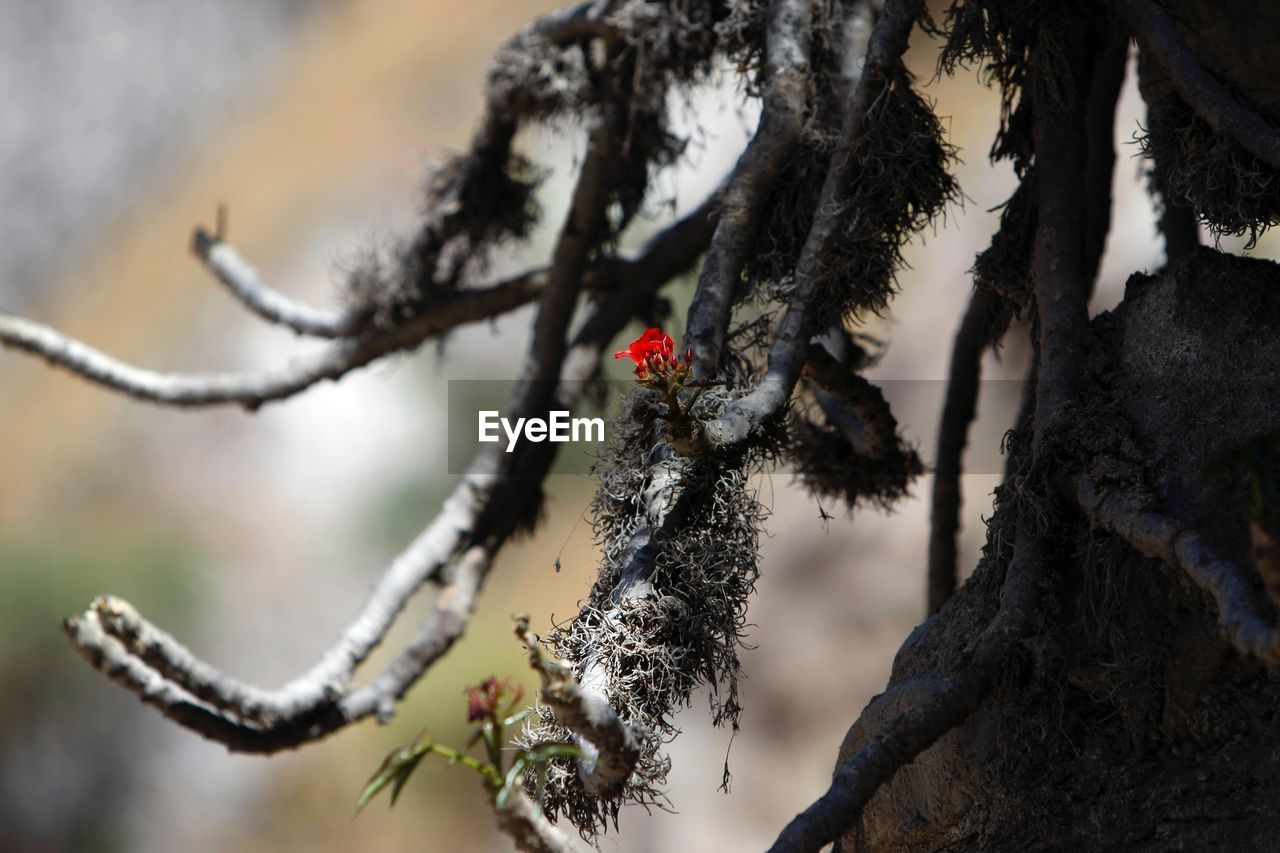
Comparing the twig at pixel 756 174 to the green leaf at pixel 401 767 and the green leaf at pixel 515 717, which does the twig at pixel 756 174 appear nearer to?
the green leaf at pixel 515 717

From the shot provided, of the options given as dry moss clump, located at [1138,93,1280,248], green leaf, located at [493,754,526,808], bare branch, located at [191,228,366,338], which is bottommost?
green leaf, located at [493,754,526,808]

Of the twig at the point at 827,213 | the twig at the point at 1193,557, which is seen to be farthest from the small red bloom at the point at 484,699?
the twig at the point at 1193,557

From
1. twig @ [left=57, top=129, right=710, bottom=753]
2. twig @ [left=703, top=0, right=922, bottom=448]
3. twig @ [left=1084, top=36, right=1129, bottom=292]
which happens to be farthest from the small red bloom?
twig @ [left=1084, top=36, right=1129, bottom=292]

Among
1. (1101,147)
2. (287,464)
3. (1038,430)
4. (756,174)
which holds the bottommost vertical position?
(1038,430)

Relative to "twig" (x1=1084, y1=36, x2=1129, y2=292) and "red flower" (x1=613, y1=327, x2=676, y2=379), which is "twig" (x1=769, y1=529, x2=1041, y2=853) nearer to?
"red flower" (x1=613, y1=327, x2=676, y2=379)

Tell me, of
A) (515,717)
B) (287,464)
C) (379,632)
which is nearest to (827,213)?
(515,717)

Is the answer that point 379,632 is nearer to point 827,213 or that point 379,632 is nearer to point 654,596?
point 654,596

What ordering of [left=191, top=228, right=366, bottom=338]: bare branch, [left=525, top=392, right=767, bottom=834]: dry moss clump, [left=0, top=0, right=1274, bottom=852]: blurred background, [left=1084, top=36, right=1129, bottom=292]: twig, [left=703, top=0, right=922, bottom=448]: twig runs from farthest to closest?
[left=0, top=0, right=1274, bottom=852]: blurred background < [left=191, top=228, right=366, bottom=338]: bare branch < [left=1084, top=36, right=1129, bottom=292]: twig < [left=703, top=0, right=922, bottom=448]: twig < [left=525, top=392, right=767, bottom=834]: dry moss clump
